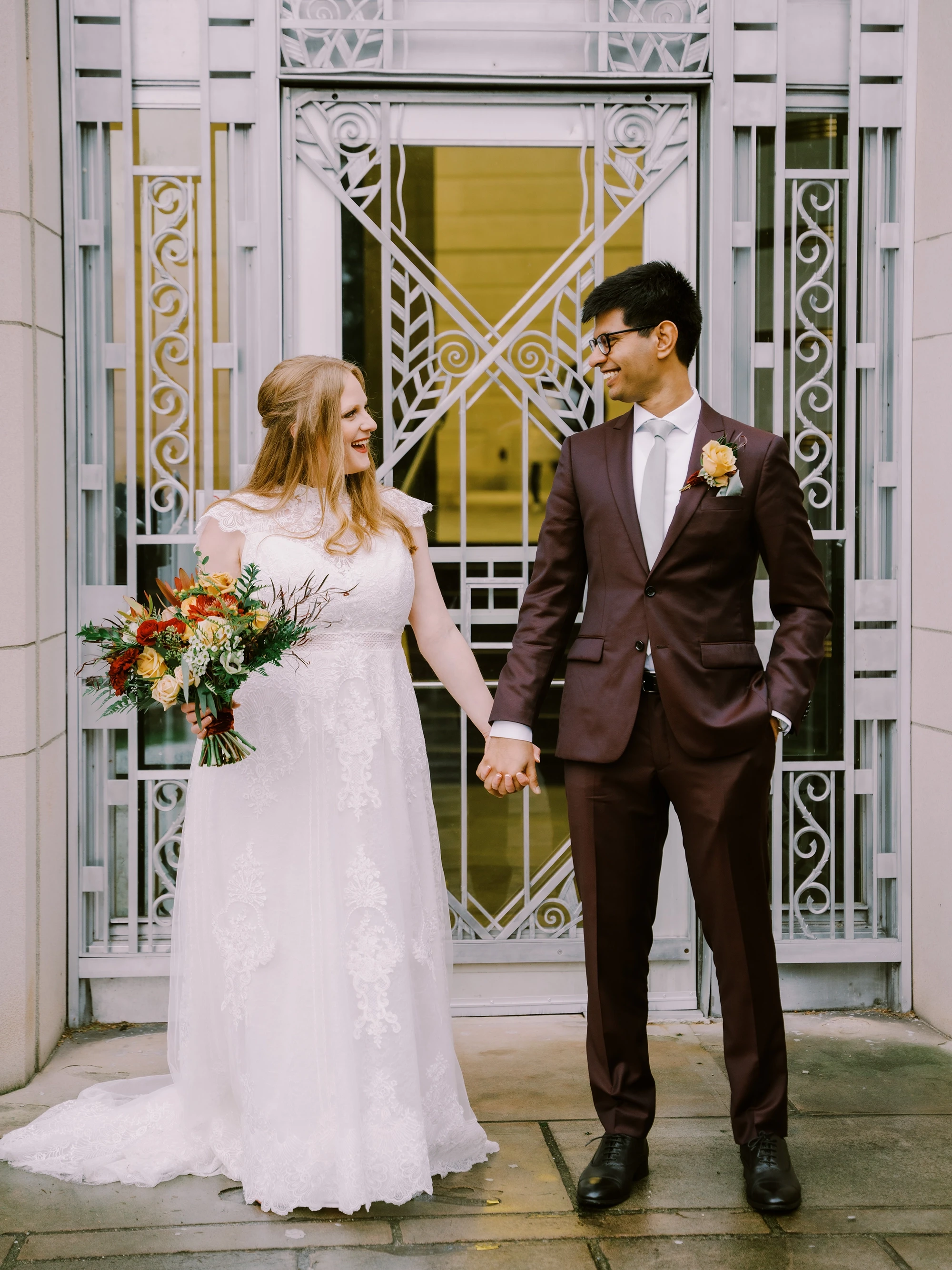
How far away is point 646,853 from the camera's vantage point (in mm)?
3535

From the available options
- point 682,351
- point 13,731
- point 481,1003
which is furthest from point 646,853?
point 13,731

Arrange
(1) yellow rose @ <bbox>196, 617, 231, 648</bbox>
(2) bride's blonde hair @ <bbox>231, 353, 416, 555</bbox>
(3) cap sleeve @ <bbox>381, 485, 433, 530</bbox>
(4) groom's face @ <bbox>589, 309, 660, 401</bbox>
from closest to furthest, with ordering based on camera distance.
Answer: (1) yellow rose @ <bbox>196, 617, 231, 648</bbox> < (4) groom's face @ <bbox>589, 309, 660, 401</bbox> < (2) bride's blonde hair @ <bbox>231, 353, 416, 555</bbox> < (3) cap sleeve @ <bbox>381, 485, 433, 530</bbox>

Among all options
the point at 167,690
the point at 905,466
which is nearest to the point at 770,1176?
the point at 167,690

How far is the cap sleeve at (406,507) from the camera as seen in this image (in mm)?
3791

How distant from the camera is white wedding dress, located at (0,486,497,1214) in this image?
3.36 metres

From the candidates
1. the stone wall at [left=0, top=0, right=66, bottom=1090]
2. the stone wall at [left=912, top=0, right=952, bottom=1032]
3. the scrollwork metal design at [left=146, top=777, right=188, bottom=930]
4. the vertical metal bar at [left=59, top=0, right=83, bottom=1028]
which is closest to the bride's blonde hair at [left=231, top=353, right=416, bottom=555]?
the stone wall at [left=0, top=0, right=66, bottom=1090]

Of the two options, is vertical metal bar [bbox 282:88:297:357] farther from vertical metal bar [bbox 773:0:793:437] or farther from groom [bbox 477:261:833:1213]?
vertical metal bar [bbox 773:0:793:437]

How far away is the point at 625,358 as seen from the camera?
3.46 meters

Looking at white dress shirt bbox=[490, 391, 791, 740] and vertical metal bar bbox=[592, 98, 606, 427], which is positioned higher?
vertical metal bar bbox=[592, 98, 606, 427]

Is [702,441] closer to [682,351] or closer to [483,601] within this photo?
[682,351]

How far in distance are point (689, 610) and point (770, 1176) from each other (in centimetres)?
146

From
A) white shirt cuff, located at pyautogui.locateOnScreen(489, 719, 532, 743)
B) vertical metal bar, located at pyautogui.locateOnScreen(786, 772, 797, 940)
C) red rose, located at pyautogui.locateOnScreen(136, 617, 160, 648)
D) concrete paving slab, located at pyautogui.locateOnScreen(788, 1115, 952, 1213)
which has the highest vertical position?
A: red rose, located at pyautogui.locateOnScreen(136, 617, 160, 648)

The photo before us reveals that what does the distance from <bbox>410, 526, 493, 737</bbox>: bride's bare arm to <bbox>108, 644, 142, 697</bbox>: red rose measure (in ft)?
2.86

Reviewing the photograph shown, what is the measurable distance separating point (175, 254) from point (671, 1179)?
11.3 ft
